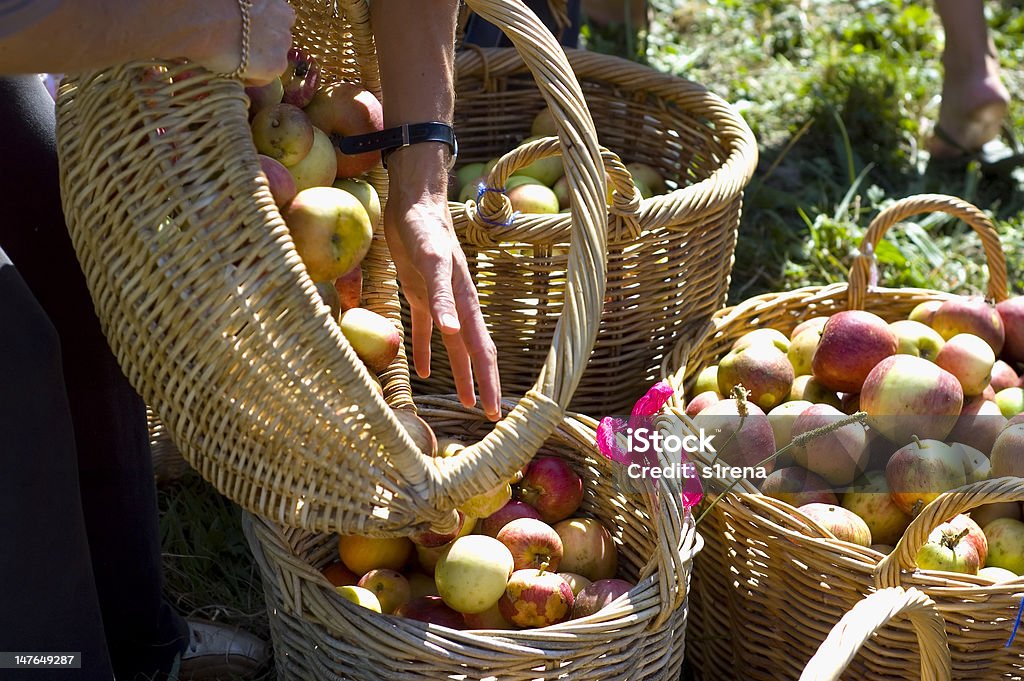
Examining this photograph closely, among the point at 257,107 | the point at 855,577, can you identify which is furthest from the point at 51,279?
the point at 855,577

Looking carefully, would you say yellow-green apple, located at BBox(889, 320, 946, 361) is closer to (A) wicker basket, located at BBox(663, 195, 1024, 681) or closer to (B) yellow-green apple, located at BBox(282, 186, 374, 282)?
(A) wicker basket, located at BBox(663, 195, 1024, 681)

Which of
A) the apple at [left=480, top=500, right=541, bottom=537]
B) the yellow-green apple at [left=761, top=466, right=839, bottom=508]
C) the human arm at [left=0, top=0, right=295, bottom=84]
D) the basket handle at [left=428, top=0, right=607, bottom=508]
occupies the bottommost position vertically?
the yellow-green apple at [left=761, top=466, right=839, bottom=508]

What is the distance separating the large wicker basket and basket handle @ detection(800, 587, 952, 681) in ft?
1.26

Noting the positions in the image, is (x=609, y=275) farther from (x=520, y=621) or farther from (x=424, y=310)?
(x=520, y=621)

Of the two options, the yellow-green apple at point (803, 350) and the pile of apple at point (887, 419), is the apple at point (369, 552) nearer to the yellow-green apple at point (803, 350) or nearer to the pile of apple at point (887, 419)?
the pile of apple at point (887, 419)

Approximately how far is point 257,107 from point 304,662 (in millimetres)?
754

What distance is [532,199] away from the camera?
84.3 inches

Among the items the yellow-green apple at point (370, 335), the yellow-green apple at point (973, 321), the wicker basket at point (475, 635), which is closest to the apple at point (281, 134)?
the yellow-green apple at point (370, 335)

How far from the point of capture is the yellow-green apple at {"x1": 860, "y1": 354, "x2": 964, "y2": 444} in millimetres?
1731

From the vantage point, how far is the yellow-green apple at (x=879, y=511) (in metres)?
1.64

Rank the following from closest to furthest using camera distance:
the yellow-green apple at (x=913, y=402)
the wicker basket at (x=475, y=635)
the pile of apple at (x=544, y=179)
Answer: the wicker basket at (x=475, y=635) → the yellow-green apple at (x=913, y=402) → the pile of apple at (x=544, y=179)

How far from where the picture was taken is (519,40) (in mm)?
1299

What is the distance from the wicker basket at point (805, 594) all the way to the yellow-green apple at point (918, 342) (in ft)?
1.46

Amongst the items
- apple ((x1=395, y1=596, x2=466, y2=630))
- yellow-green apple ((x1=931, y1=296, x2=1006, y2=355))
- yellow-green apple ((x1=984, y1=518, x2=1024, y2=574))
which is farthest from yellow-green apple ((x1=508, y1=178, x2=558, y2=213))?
yellow-green apple ((x1=984, y1=518, x2=1024, y2=574))
